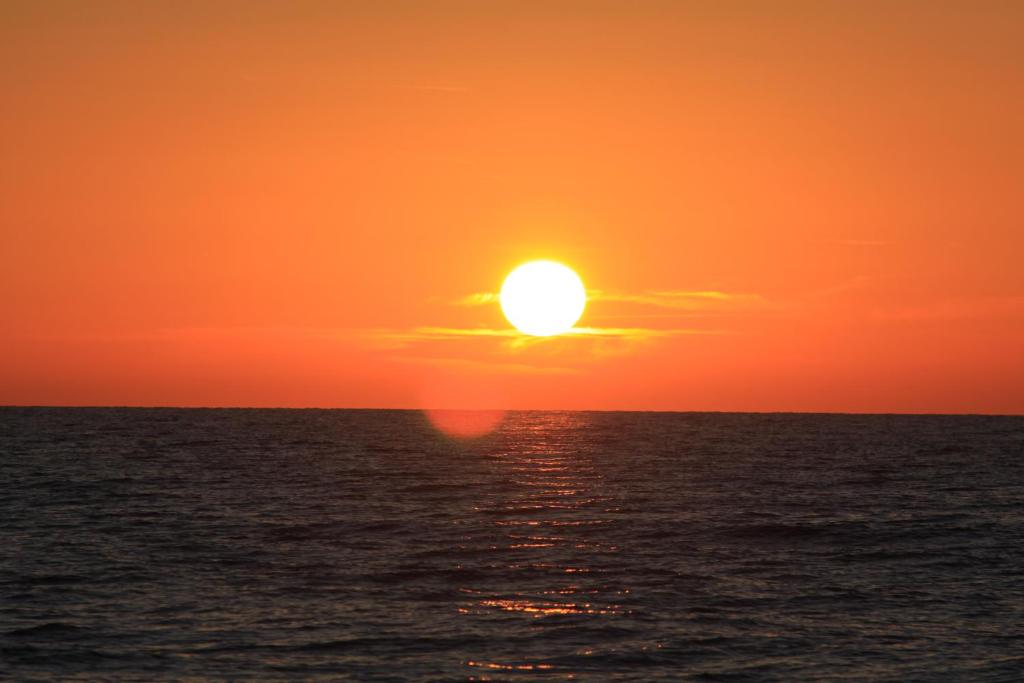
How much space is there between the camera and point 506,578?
1428 inches

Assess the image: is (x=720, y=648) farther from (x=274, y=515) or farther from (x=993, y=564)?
(x=274, y=515)

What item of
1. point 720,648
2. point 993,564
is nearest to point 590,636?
point 720,648

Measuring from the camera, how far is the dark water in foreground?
26.3 meters

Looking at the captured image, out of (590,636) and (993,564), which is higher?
(993,564)

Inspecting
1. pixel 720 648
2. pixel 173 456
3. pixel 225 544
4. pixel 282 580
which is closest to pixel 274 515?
pixel 225 544

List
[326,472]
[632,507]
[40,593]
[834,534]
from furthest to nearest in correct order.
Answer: [326,472]
[632,507]
[834,534]
[40,593]

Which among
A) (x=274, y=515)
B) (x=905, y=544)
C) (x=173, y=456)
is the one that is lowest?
(x=905, y=544)

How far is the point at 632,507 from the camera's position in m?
57.1

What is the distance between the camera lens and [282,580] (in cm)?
3569

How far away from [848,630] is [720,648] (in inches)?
165

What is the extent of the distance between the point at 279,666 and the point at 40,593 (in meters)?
11.6

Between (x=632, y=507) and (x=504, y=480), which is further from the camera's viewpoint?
(x=504, y=480)

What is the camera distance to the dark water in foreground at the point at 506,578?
26.3 m

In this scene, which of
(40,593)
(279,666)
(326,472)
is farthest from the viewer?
(326,472)
